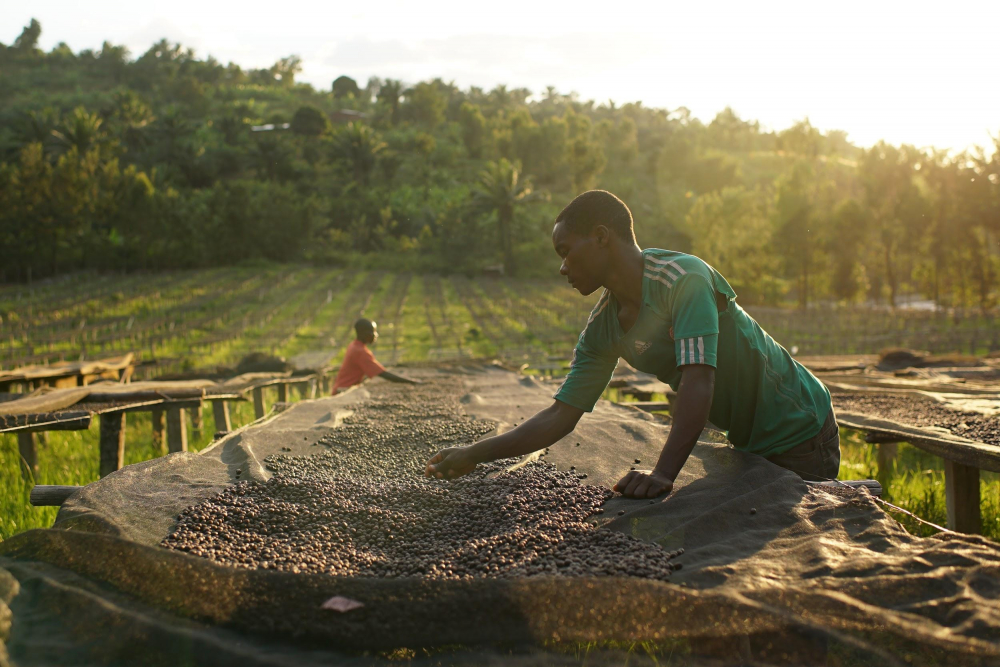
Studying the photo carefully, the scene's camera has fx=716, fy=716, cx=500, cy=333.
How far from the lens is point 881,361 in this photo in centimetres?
980

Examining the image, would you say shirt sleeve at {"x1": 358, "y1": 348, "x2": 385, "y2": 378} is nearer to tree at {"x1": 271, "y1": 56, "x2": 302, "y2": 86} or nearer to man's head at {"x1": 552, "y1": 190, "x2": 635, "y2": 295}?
man's head at {"x1": 552, "y1": 190, "x2": 635, "y2": 295}

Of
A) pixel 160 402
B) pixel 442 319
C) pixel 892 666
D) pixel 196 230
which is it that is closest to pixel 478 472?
pixel 892 666

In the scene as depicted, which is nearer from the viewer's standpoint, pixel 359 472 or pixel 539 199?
pixel 359 472

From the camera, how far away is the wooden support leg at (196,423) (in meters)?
8.70

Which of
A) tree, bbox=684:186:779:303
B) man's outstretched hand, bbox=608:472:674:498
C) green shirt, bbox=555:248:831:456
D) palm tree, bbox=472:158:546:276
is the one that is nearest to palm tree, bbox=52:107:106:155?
palm tree, bbox=472:158:546:276

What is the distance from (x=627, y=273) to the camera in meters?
2.49

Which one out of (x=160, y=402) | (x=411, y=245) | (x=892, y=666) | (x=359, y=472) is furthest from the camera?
(x=411, y=245)

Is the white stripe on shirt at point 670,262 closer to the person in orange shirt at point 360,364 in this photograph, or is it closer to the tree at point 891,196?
the person in orange shirt at point 360,364

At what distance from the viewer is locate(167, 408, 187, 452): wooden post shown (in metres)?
6.42

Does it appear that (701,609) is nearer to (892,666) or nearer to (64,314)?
(892,666)

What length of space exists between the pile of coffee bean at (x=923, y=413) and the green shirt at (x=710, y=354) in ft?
6.00

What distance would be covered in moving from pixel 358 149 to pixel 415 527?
6277 centimetres

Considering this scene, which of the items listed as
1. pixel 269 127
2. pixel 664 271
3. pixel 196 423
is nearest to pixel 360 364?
pixel 196 423

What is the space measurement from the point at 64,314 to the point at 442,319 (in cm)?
1325
